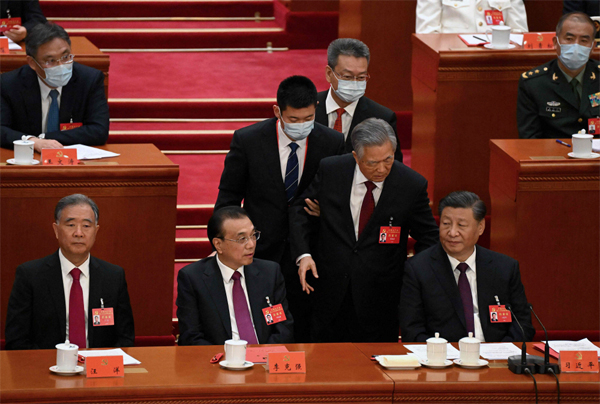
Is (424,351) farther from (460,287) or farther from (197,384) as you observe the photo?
(197,384)

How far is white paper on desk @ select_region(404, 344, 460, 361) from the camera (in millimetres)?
3094

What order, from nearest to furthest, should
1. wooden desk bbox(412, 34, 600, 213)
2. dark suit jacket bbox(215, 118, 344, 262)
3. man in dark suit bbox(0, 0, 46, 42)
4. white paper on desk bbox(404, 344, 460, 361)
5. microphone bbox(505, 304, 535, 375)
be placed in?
microphone bbox(505, 304, 535, 375)
white paper on desk bbox(404, 344, 460, 361)
dark suit jacket bbox(215, 118, 344, 262)
wooden desk bbox(412, 34, 600, 213)
man in dark suit bbox(0, 0, 46, 42)

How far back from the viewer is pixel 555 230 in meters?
4.18

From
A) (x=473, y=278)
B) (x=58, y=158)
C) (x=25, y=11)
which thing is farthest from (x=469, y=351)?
(x=25, y=11)

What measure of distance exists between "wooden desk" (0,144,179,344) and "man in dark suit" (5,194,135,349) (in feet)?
1.23

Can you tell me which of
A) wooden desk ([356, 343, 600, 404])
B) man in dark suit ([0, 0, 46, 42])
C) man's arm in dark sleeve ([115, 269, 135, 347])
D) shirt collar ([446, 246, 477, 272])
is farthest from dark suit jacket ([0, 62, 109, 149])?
wooden desk ([356, 343, 600, 404])

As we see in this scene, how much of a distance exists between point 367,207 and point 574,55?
59.8 inches

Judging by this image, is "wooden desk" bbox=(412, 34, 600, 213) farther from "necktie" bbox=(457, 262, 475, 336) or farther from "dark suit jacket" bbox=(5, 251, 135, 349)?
"dark suit jacket" bbox=(5, 251, 135, 349)

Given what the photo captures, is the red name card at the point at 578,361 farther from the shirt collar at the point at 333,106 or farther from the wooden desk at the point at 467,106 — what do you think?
the wooden desk at the point at 467,106

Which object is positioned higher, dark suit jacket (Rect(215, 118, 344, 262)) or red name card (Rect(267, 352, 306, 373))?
dark suit jacket (Rect(215, 118, 344, 262))

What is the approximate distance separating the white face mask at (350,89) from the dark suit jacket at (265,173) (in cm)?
26

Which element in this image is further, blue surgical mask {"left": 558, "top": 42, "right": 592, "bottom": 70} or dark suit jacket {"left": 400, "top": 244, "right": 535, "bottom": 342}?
blue surgical mask {"left": 558, "top": 42, "right": 592, "bottom": 70}

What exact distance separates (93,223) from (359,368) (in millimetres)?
1192

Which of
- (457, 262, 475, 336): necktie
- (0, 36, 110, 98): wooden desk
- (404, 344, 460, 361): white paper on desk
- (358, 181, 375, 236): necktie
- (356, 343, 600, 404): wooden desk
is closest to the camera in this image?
(356, 343, 600, 404): wooden desk
